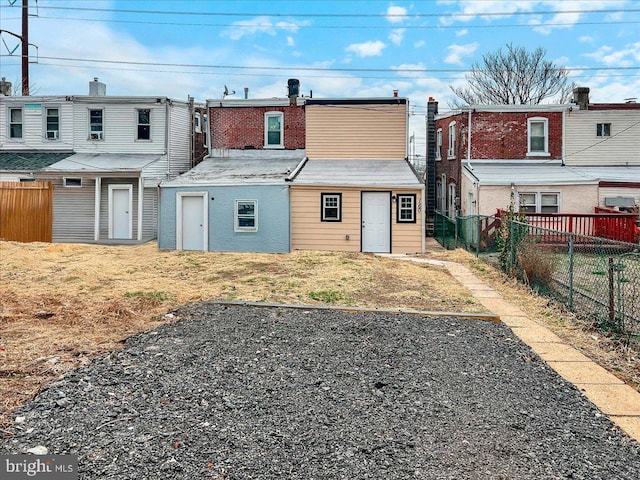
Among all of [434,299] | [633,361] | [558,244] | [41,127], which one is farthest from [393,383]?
[41,127]

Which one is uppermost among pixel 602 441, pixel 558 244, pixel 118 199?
pixel 118 199

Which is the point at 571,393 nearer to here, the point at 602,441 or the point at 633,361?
the point at 602,441

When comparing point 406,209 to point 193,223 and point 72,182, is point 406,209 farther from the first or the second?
point 72,182

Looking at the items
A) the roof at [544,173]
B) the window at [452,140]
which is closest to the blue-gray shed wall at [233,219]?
the roof at [544,173]

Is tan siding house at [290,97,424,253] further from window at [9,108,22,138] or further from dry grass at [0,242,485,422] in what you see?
window at [9,108,22,138]

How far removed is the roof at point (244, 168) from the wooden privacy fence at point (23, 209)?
5.22m

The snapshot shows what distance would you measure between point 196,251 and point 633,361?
13519mm

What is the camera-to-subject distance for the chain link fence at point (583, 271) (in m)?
7.00

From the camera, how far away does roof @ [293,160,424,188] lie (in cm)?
1717

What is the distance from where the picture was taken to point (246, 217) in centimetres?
1744

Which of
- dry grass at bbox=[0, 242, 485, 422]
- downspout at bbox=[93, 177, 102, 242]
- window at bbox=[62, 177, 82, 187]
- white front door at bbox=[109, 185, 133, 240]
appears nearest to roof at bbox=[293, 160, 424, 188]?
dry grass at bbox=[0, 242, 485, 422]

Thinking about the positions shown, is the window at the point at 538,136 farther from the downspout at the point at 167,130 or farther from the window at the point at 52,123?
the window at the point at 52,123

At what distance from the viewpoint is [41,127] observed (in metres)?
21.7

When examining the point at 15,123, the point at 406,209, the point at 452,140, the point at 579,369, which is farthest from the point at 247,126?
the point at 579,369
